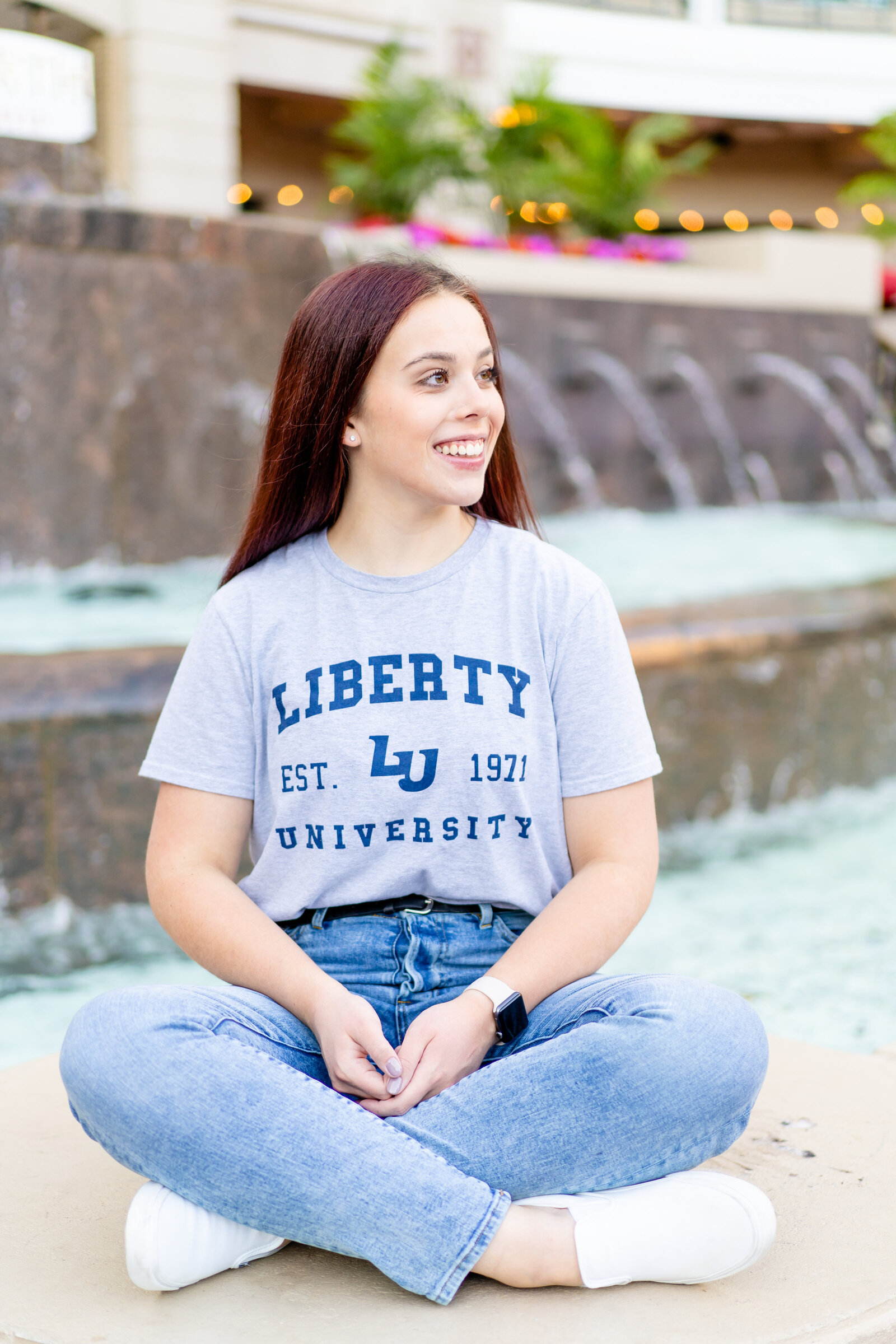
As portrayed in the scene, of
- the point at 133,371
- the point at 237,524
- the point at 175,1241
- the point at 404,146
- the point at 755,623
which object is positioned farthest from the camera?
the point at 404,146

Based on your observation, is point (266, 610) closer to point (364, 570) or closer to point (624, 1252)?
point (364, 570)

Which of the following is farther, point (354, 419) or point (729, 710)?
point (729, 710)

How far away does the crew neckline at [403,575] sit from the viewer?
1814 millimetres

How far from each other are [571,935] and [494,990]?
124 mm

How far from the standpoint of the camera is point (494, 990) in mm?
1632

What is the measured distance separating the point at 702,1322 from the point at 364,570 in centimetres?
94

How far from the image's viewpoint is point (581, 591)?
5.98 ft

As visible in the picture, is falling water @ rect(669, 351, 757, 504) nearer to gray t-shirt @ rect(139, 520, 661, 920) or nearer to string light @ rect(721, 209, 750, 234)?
gray t-shirt @ rect(139, 520, 661, 920)

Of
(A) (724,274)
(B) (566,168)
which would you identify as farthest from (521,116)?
(A) (724,274)

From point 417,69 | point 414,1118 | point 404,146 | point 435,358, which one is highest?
point 417,69

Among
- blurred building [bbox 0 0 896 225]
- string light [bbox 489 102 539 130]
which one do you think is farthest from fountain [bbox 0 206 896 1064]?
string light [bbox 489 102 539 130]

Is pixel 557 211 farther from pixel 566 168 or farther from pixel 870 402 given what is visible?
pixel 870 402

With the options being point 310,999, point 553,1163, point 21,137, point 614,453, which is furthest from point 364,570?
point 614,453

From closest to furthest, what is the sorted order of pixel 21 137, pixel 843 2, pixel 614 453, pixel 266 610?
pixel 266 610
pixel 21 137
pixel 614 453
pixel 843 2
